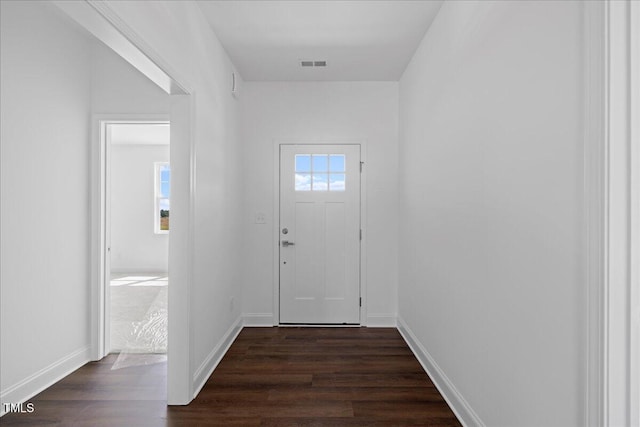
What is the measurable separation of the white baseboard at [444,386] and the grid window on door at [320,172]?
1.76 meters

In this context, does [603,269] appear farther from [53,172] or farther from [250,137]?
[250,137]

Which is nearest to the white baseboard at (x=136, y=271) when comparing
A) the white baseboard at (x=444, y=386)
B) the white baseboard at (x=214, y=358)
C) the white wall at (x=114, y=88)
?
the white baseboard at (x=214, y=358)

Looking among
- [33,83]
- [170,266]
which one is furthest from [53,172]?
[170,266]

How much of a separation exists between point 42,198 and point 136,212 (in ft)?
18.2

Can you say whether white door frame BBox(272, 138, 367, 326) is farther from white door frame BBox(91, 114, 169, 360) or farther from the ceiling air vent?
white door frame BBox(91, 114, 169, 360)

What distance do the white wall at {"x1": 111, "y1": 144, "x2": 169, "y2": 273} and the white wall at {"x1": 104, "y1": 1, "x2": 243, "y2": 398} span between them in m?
4.64

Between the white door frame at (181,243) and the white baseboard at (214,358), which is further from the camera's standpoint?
the white baseboard at (214,358)

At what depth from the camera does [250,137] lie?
438cm

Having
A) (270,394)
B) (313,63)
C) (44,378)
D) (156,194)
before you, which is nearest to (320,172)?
(313,63)

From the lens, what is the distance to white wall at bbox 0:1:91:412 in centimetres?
250

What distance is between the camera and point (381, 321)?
14.3ft
